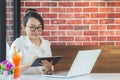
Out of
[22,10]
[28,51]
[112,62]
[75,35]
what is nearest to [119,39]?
[112,62]

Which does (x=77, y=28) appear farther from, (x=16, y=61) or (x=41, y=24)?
(x=16, y=61)

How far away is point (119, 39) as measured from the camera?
4.19 meters

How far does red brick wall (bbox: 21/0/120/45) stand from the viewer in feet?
13.8

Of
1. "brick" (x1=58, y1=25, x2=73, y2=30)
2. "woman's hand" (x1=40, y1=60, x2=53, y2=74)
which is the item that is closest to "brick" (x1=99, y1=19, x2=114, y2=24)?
"brick" (x1=58, y1=25, x2=73, y2=30)

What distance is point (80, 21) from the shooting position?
421cm

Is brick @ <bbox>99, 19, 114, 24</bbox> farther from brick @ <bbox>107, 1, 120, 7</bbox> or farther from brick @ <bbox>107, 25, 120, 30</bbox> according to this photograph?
brick @ <bbox>107, 1, 120, 7</bbox>

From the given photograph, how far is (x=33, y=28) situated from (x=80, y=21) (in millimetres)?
1311

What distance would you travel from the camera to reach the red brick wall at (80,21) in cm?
419

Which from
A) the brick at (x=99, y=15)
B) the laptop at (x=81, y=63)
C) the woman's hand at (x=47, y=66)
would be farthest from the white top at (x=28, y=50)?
the brick at (x=99, y=15)

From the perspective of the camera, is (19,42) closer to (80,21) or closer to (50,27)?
(50,27)

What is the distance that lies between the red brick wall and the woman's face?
45.7 inches

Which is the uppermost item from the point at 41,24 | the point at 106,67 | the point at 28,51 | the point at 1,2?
the point at 1,2

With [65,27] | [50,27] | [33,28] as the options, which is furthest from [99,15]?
[33,28]

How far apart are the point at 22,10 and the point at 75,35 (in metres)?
0.75
